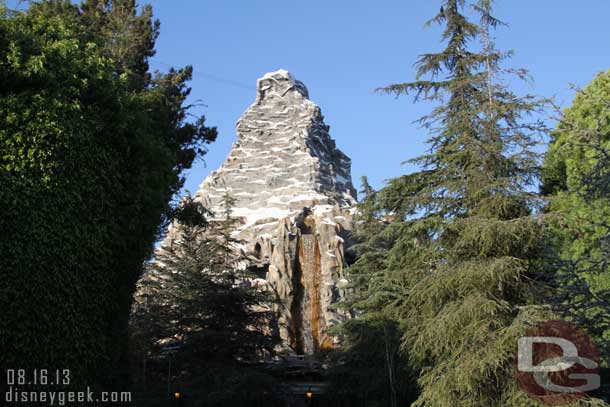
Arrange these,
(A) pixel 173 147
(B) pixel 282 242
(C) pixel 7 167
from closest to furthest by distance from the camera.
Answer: (C) pixel 7 167 → (A) pixel 173 147 → (B) pixel 282 242

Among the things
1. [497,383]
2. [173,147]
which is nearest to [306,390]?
[173,147]

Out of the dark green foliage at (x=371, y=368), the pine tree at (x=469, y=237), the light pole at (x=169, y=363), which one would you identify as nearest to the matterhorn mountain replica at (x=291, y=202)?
the light pole at (x=169, y=363)

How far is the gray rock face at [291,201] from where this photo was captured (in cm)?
2897

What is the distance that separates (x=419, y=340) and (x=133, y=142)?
19.2 ft

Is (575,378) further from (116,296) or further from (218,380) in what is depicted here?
(218,380)

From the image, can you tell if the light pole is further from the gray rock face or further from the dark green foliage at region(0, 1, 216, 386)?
the dark green foliage at region(0, 1, 216, 386)

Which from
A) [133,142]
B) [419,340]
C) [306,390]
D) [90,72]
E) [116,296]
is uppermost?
[90,72]

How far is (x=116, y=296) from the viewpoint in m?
9.17

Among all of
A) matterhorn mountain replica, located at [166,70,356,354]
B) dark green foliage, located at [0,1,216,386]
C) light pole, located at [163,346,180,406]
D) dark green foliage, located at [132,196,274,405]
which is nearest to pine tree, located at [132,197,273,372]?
dark green foliage, located at [132,196,274,405]

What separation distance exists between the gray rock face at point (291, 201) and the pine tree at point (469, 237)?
35.6 ft

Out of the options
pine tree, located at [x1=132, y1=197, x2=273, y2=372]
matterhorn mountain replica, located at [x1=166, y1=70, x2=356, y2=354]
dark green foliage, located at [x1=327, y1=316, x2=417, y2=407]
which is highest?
matterhorn mountain replica, located at [x1=166, y1=70, x2=356, y2=354]

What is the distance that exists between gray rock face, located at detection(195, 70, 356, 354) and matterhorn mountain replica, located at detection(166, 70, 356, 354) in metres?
0.05

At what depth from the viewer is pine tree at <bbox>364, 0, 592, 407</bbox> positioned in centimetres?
937

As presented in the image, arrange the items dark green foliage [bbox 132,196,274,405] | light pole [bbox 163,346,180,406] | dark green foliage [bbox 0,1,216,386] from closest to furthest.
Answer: dark green foliage [bbox 0,1,216,386], dark green foliage [bbox 132,196,274,405], light pole [bbox 163,346,180,406]
